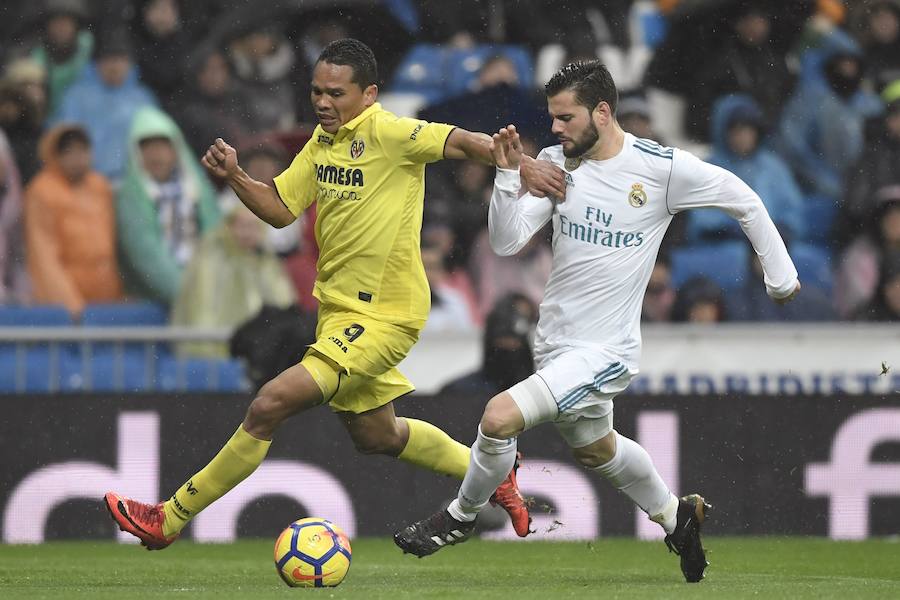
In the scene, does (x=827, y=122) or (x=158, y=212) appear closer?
(x=158, y=212)

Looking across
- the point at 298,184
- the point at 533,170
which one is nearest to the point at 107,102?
the point at 298,184

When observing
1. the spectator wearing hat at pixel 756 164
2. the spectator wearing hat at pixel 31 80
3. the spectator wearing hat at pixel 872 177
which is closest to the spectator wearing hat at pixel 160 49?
the spectator wearing hat at pixel 31 80

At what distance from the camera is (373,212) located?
25.0ft

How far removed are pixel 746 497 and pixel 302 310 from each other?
2.83 meters

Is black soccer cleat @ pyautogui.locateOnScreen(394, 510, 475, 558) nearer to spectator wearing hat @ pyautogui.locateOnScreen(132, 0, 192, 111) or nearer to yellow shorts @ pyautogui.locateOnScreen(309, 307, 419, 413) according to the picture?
yellow shorts @ pyautogui.locateOnScreen(309, 307, 419, 413)

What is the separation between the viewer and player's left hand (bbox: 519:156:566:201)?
7234 mm

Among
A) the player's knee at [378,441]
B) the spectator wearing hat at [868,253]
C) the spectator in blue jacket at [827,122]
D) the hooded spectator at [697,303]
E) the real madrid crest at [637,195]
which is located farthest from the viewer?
the spectator in blue jacket at [827,122]

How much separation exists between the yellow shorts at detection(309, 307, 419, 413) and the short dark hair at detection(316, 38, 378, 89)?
3.22 ft

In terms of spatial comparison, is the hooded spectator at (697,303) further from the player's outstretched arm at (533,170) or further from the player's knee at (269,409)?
the player's knee at (269,409)

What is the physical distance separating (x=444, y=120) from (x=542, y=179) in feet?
17.1

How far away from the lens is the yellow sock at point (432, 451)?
805 cm

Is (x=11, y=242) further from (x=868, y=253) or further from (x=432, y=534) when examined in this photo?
(x=868, y=253)

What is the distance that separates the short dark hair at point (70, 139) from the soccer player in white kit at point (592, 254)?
4.83 meters

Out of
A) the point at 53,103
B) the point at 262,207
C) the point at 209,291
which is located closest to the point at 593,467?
the point at 262,207
